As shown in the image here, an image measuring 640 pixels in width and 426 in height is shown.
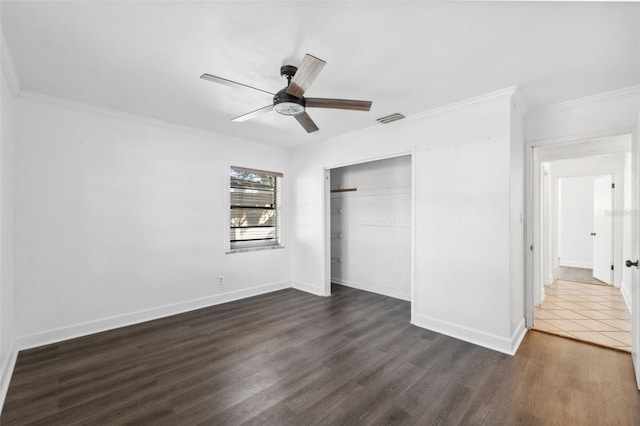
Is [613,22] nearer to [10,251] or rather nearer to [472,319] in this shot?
[472,319]

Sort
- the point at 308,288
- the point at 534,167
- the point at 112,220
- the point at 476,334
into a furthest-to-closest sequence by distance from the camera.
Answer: the point at 308,288 < the point at 534,167 < the point at 112,220 < the point at 476,334

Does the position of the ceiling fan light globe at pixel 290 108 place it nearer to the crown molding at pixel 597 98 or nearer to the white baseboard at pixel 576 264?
the crown molding at pixel 597 98

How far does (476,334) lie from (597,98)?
2.69 m

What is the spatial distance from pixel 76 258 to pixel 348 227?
3.95m

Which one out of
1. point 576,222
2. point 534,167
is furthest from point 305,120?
point 576,222

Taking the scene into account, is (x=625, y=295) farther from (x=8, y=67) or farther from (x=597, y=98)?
(x=8, y=67)

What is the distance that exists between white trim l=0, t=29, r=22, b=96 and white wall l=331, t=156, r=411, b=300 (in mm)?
4311

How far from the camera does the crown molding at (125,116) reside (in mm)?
2850

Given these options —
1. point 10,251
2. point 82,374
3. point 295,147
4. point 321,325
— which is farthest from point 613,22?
point 10,251

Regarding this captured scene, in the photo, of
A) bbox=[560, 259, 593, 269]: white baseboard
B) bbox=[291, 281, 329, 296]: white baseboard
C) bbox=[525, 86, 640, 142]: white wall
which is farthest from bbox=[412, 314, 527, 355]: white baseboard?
bbox=[560, 259, 593, 269]: white baseboard

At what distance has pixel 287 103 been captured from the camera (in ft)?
7.51

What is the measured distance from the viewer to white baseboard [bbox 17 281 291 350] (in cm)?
285

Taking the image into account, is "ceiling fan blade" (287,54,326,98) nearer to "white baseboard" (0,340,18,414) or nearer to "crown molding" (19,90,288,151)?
"crown molding" (19,90,288,151)

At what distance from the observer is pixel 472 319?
297 cm
